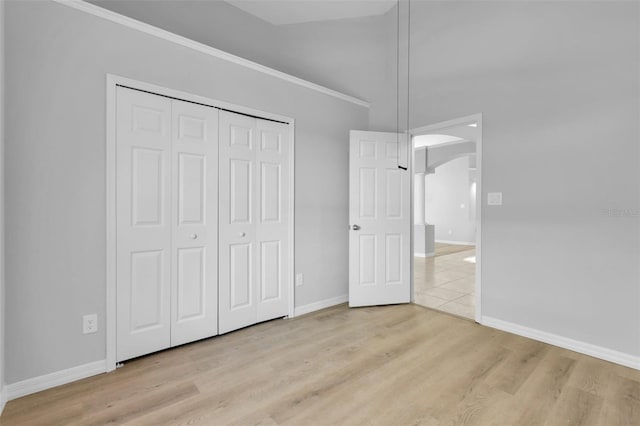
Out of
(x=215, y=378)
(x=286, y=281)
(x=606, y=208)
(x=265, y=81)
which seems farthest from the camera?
(x=286, y=281)

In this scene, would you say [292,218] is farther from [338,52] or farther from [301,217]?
[338,52]

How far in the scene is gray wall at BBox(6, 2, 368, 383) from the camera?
6.27 feet

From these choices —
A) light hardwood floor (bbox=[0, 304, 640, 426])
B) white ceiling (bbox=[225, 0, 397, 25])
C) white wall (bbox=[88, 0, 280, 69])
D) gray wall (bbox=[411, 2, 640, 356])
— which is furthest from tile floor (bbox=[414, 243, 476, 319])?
white ceiling (bbox=[225, 0, 397, 25])

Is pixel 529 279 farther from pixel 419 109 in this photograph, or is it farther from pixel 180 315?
pixel 180 315

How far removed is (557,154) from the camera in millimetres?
2660

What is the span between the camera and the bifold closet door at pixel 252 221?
2857mm

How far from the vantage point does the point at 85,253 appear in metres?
2.14

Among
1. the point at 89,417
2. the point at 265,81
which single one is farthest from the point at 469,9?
the point at 89,417

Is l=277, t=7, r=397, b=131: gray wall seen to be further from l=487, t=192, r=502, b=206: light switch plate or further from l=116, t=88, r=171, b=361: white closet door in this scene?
l=116, t=88, r=171, b=361: white closet door

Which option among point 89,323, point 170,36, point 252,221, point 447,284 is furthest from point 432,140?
point 89,323

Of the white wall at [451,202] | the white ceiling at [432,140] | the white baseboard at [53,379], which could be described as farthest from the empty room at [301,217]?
the white wall at [451,202]

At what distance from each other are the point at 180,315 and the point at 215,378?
71 centimetres

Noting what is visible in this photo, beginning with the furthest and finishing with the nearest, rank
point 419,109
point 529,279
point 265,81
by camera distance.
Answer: point 419,109 → point 265,81 → point 529,279

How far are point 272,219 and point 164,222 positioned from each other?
105cm
